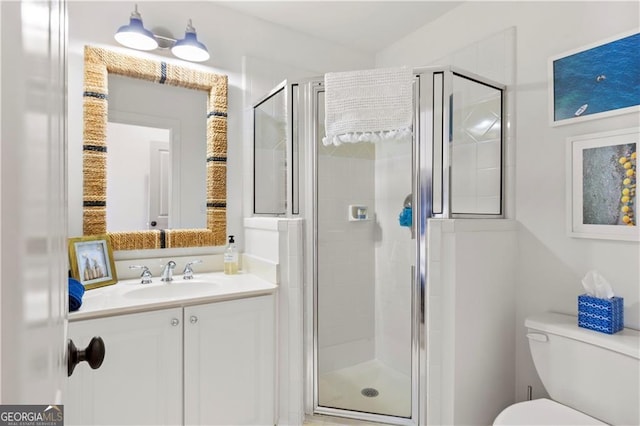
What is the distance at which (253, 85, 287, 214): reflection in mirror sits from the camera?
1.94 meters

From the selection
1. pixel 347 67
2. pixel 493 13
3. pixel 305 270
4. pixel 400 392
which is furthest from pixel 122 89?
pixel 400 392

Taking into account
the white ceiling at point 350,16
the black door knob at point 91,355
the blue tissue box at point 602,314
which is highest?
the white ceiling at point 350,16

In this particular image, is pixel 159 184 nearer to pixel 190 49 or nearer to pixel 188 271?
pixel 188 271

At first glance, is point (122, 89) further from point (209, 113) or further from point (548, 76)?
point (548, 76)

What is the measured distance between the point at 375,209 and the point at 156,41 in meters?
1.67

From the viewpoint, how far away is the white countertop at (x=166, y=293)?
1.38m

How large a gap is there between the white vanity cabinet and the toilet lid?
3.56ft

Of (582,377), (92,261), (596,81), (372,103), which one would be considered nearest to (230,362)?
(92,261)

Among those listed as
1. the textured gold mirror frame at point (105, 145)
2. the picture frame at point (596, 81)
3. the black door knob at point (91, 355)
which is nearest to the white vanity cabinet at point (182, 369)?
the textured gold mirror frame at point (105, 145)

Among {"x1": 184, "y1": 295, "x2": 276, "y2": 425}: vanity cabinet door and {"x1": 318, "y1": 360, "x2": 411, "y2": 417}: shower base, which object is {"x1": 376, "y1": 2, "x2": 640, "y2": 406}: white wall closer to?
{"x1": 318, "y1": 360, "x2": 411, "y2": 417}: shower base

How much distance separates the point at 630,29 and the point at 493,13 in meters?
0.70

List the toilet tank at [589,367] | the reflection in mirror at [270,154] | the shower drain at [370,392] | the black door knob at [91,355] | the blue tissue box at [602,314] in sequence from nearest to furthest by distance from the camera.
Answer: the black door knob at [91,355], the toilet tank at [589,367], the blue tissue box at [602,314], the reflection in mirror at [270,154], the shower drain at [370,392]

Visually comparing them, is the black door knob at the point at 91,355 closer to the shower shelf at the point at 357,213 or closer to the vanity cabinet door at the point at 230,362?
the vanity cabinet door at the point at 230,362

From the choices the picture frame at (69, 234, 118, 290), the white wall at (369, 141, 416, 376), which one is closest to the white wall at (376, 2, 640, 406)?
the white wall at (369, 141, 416, 376)
